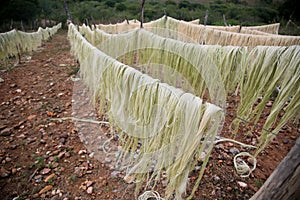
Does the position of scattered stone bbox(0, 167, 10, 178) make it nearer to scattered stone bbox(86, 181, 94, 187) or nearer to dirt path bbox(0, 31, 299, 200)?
dirt path bbox(0, 31, 299, 200)

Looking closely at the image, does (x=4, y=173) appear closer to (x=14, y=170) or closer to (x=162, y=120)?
(x=14, y=170)

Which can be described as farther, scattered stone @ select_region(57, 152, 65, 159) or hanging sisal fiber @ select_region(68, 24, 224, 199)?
scattered stone @ select_region(57, 152, 65, 159)

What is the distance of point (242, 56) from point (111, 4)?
2883cm

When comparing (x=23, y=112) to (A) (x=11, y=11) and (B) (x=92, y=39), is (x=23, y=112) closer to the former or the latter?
(B) (x=92, y=39)

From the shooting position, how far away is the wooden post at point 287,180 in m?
1.07

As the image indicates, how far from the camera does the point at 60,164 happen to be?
2.55m

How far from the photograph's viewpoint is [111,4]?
27.0m

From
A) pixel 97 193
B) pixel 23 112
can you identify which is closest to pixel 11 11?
pixel 23 112

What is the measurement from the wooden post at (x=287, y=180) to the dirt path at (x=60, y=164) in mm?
1041

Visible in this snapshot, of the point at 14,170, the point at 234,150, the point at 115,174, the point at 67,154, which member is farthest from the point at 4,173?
the point at 234,150

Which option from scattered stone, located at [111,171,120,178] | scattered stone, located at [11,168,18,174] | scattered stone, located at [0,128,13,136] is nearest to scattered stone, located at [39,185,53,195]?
scattered stone, located at [11,168,18,174]

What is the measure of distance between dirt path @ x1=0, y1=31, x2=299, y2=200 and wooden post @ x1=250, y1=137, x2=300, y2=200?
1.04 metres

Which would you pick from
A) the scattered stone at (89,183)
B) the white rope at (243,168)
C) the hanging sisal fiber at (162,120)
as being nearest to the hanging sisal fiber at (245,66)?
the white rope at (243,168)

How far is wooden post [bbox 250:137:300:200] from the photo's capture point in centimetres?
107
